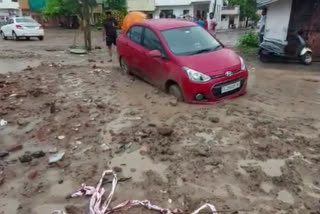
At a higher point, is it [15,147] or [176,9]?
[176,9]

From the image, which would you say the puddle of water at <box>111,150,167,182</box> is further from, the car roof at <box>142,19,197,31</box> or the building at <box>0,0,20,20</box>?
the building at <box>0,0,20,20</box>

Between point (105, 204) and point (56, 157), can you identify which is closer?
point (105, 204)

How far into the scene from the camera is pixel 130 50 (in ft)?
27.3

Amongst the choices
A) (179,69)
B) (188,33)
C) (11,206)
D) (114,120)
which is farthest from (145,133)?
(188,33)

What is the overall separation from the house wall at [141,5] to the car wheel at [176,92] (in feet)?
125

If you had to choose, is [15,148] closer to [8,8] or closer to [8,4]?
[8,4]

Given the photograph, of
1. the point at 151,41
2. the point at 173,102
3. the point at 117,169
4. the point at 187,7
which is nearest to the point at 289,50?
the point at 151,41

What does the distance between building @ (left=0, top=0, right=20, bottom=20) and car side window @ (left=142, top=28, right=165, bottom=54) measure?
4351 cm

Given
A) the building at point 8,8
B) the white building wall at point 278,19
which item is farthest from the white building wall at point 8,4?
the white building wall at point 278,19

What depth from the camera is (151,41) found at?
24.0 feet

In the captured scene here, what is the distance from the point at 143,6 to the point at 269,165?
41649mm

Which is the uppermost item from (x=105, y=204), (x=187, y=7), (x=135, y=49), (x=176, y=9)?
(x=187, y=7)

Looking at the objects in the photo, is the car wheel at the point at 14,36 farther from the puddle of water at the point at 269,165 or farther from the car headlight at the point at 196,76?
the puddle of water at the point at 269,165

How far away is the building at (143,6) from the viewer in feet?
140
